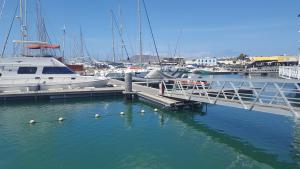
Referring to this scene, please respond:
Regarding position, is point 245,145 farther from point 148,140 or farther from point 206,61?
point 206,61

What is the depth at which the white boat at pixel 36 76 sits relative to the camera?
3375 cm

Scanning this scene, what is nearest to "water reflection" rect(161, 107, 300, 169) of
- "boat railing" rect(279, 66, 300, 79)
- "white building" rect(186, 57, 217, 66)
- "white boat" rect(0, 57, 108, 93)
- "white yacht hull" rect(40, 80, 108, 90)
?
"white yacht hull" rect(40, 80, 108, 90)

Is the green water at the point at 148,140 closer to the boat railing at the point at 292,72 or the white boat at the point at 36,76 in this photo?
the white boat at the point at 36,76

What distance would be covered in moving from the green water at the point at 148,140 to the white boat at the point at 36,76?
7692 millimetres

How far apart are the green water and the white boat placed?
25.2 feet

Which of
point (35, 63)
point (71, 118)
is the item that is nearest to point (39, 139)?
point (71, 118)

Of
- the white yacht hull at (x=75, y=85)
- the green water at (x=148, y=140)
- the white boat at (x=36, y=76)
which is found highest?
the white boat at (x=36, y=76)

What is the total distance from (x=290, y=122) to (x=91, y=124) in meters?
13.4

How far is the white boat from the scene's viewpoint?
3375 cm

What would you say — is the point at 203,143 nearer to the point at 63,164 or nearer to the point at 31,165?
the point at 63,164

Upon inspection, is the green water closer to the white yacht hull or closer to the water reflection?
the water reflection

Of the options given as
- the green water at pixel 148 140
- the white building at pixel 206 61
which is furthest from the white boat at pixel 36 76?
the white building at pixel 206 61

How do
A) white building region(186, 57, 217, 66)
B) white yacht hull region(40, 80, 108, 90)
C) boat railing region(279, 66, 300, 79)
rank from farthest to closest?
white building region(186, 57, 217, 66)
boat railing region(279, 66, 300, 79)
white yacht hull region(40, 80, 108, 90)

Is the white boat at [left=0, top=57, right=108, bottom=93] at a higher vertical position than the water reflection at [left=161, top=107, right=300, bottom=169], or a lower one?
higher
